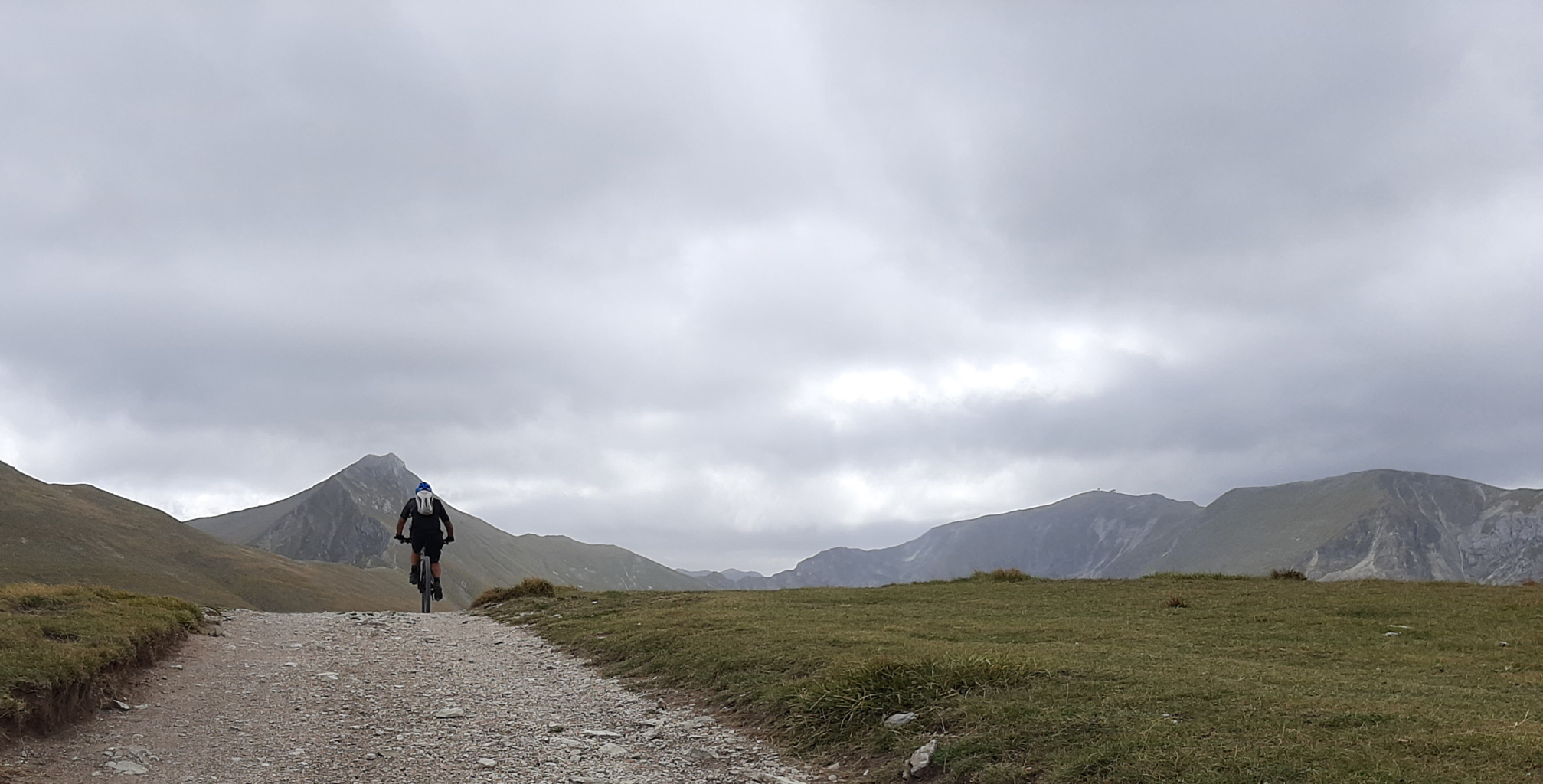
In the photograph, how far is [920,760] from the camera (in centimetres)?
891

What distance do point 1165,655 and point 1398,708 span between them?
489 cm

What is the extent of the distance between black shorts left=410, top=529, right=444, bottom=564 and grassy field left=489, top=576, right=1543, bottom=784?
5.02 metres

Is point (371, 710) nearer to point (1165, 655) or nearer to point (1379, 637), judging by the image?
point (1165, 655)

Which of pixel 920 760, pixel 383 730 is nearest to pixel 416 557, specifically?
pixel 383 730

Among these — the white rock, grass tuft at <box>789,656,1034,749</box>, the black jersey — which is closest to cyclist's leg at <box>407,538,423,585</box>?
the black jersey

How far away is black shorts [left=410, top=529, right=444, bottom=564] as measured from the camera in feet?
84.0

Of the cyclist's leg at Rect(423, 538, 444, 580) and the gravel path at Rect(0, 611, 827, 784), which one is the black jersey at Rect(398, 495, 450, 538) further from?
the gravel path at Rect(0, 611, 827, 784)

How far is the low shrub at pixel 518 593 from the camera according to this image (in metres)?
28.8

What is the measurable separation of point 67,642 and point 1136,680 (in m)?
14.4

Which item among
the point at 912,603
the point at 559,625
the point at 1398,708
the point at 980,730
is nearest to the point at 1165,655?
the point at 1398,708

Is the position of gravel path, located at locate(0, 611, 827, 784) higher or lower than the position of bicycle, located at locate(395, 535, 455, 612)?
lower

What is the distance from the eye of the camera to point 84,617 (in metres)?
14.1

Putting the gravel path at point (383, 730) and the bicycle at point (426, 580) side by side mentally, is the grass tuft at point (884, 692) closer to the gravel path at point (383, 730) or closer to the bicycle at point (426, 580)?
the gravel path at point (383, 730)

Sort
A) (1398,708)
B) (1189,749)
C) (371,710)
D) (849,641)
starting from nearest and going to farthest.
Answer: (1189,749), (1398,708), (371,710), (849,641)
